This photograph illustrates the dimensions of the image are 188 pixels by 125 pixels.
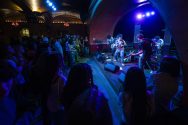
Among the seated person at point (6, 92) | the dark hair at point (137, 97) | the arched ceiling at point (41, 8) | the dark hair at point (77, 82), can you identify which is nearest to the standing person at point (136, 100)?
the dark hair at point (137, 97)

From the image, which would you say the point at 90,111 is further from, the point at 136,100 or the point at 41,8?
the point at 41,8

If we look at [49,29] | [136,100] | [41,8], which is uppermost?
[41,8]

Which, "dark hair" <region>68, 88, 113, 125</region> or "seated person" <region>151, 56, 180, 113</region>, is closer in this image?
"dark hair" <region>68, 88, 113, 125</region>

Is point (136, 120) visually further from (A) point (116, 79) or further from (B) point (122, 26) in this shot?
(B) point (122, 26)

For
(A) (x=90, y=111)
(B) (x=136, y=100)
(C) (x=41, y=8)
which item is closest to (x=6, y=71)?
(A) (x=90, y=111)

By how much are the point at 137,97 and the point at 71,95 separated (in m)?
0.89

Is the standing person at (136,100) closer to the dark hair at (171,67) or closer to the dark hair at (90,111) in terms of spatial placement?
the dark hair at (90,111)

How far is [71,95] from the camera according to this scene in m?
2.33

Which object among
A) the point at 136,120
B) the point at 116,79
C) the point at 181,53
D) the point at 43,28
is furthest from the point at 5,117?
the point at 43,28

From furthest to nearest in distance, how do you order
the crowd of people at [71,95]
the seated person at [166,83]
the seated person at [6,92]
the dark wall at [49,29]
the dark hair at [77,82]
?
the dark wall at [49,29], the seated person at [166,83], the seated person at [6,92], the dark hair at [77,82], the crowd of people at [71,95]

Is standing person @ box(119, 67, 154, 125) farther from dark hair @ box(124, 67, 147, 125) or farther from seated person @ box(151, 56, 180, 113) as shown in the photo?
seated person @ box(151, 56, 180, 113)

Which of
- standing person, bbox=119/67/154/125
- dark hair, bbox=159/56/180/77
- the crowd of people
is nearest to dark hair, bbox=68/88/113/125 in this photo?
the crowd of people

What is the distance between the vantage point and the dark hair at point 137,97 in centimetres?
237

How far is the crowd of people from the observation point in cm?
188
